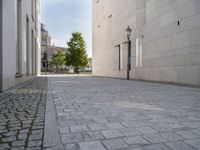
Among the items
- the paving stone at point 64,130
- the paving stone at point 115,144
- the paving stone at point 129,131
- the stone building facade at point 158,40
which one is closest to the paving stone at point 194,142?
the paving stone at point 129,131

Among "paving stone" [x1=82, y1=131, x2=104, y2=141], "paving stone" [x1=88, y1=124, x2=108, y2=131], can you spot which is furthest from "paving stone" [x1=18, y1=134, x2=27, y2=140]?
"paving stone" [x1=88, y1=124, x2=108, y2=131]

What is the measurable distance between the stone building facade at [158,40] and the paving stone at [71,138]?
30.4ft

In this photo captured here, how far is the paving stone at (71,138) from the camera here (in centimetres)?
269

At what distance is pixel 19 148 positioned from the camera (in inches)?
96.0

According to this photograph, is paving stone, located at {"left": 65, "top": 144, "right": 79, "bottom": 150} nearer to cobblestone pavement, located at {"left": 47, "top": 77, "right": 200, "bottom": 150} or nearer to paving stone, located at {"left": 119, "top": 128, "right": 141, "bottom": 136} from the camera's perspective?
cobblestone pavement, located at {"left": 47, "top": 77, "right": 200, "bottom": 150}

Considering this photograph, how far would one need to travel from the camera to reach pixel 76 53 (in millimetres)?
43188

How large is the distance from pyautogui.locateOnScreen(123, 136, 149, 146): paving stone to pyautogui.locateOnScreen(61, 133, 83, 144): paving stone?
64 cm

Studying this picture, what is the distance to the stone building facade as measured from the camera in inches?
435

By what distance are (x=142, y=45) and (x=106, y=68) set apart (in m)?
11.4

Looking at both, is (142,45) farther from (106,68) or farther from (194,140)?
(194,140)

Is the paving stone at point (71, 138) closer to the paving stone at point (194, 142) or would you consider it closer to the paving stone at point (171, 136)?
the paving stone at point (171, 136)

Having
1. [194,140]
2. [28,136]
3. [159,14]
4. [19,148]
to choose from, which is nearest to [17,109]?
[28,136]

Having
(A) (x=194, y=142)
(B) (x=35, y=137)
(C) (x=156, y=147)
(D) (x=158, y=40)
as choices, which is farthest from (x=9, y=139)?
(D) (x=158, y=40)

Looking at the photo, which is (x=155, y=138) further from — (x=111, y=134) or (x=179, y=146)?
(x=111, y=134)
